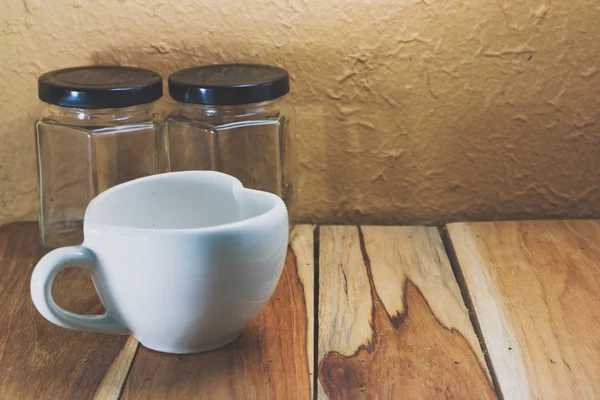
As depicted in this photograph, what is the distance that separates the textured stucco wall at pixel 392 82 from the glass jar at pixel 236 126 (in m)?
0.06

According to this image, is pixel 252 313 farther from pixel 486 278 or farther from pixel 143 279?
pixel 486 278

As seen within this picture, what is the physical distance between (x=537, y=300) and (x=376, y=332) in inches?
6.4

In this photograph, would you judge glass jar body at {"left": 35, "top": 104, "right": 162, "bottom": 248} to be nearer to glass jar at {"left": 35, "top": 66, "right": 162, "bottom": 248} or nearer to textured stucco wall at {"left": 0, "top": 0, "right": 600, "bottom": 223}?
glass jar at {"left": 35, "top": 66, "right": 162, "bottom": 248}

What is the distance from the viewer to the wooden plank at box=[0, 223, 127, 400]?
22.0 inches

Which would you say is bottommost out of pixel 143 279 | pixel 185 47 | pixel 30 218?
pixel 30 218

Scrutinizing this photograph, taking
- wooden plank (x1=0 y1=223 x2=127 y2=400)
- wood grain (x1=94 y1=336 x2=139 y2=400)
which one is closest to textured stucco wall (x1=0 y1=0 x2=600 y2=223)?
wooden plank (x1=0 y1=223 x2=127 y2=400)

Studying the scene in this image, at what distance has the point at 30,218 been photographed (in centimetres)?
91

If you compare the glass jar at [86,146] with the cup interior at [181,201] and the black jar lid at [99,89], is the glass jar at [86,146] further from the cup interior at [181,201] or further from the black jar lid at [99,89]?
the cup interior at [181,201]

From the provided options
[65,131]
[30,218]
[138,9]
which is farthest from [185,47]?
[30,218]

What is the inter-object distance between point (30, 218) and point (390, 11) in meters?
0.49

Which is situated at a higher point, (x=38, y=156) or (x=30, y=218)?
(x=38, y=156)

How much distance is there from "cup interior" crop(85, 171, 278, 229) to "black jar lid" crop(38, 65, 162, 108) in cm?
12

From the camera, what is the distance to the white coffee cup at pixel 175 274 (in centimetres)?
52

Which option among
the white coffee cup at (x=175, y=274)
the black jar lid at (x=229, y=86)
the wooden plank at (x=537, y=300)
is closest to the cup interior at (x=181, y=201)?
the white coffee cup at (x=175, y=274)
